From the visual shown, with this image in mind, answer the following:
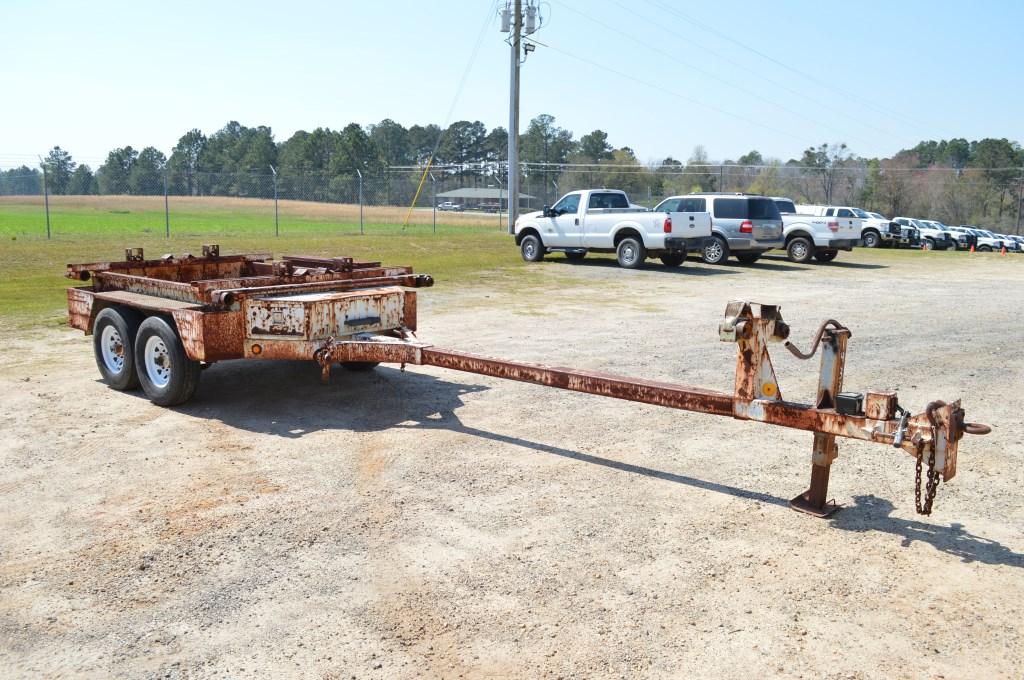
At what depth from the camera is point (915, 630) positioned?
3789 millimetres

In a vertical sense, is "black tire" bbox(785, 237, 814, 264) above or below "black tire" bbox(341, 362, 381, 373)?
above

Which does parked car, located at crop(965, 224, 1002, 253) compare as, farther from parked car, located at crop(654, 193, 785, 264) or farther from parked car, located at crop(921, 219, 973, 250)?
parked car, located at crop(654, 193, 785, 264)

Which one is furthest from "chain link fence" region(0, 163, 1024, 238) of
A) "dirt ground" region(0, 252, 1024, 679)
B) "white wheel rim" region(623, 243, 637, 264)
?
"dirt ground" region(0, 252, 1024, 679)

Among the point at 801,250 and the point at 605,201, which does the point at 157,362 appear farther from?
the point at 801,250

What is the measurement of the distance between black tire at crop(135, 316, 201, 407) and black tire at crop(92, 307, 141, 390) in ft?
0.51

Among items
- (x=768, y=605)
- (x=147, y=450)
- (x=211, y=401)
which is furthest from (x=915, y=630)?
(x=211, y=401)

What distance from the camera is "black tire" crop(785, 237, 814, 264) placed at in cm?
2452

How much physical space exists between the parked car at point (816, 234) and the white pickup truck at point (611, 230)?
4.57m

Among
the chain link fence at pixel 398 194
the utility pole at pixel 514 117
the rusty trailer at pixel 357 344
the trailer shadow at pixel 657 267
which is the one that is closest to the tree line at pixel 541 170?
the chain link fence at pixel 398 194

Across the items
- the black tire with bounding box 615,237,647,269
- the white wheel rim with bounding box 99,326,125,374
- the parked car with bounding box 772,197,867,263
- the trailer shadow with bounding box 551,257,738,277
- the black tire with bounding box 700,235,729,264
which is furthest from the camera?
the parked car with bounding box 772,197,867,263

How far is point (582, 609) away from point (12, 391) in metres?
6.08

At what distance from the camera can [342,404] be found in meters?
7.39

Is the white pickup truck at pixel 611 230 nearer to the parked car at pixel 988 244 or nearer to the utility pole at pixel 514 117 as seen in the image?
the utility pole at pixel 514 117

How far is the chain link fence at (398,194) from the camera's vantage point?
42.8 m
